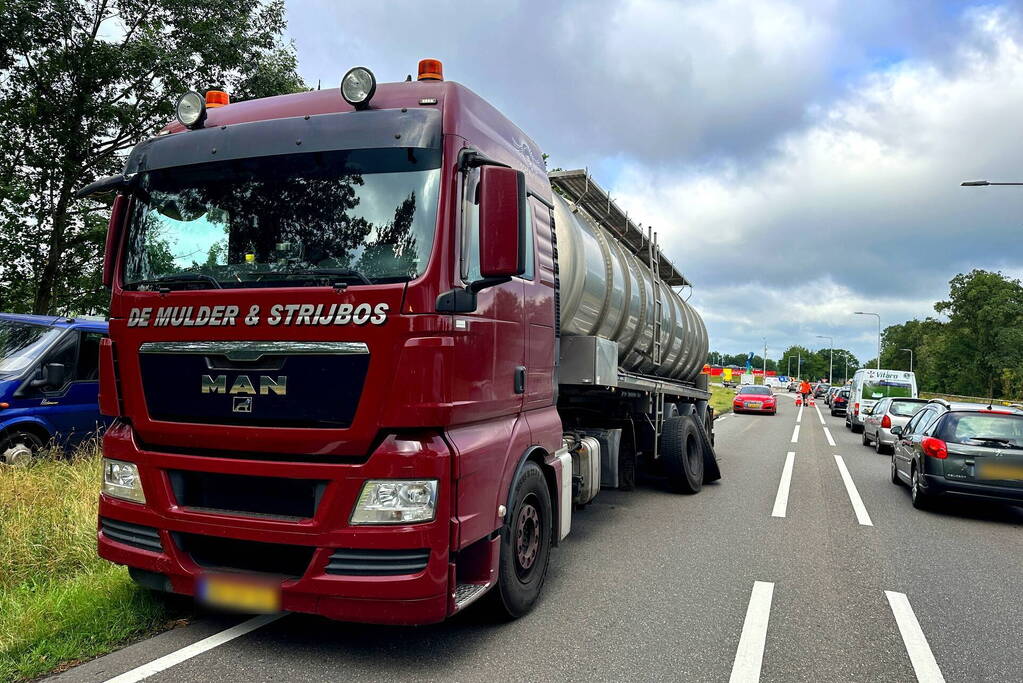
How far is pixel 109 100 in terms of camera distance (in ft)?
42.2

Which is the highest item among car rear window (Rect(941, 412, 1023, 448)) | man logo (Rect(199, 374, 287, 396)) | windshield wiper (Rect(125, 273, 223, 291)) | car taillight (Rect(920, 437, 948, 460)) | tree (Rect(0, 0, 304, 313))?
tree (Rect(0, 0, 304, 313))

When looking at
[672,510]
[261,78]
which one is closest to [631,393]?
[672,510]

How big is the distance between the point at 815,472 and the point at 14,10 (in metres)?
15.2

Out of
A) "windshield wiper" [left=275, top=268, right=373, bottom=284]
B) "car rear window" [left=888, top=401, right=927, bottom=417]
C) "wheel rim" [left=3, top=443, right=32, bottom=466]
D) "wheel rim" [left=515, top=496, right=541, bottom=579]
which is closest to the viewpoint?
"windshield wiper" [left=275, top=268, right=373, bottom=284]

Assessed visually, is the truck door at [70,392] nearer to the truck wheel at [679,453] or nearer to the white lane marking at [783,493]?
the truck wheel at [679,453]

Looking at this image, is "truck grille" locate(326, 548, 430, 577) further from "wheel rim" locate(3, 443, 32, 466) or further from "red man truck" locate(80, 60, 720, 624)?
"wheel rim" locate(3, 443, 32, 466)

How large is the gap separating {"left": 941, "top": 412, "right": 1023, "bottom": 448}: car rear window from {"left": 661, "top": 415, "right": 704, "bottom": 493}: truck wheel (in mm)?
2933

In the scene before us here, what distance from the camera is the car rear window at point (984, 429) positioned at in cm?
820

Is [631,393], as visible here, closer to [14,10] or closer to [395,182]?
[395,182]

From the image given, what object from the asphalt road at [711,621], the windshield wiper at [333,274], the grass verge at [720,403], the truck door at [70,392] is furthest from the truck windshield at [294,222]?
the grass verge at [720,403]

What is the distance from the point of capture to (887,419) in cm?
1641

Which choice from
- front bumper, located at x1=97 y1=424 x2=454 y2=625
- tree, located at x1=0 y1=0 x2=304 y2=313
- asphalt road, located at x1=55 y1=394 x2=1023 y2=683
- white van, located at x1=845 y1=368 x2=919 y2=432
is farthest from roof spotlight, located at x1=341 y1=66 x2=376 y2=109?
white van, located at x1=845 y1=368 x2=919 y2=432

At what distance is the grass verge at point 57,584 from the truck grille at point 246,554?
677 mm

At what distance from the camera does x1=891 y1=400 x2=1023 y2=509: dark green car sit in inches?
315
